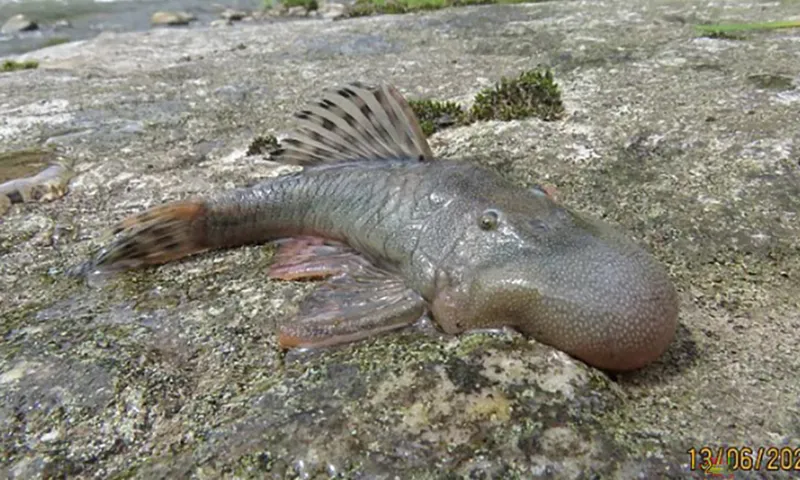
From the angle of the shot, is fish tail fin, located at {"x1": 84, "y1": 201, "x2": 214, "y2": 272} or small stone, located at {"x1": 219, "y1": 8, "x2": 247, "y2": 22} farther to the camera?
small stone, located at {"x1": 219, "y1": 8, "x2": 247, "y2": 22}

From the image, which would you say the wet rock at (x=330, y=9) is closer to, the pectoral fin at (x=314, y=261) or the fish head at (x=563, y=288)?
the pectoral fin at (x=314, y=261)

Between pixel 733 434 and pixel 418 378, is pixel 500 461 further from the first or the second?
pixel 733 434

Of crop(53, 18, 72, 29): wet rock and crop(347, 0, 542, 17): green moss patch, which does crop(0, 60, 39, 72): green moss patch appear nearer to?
crop(347, 0, 542, 17): green moss patch

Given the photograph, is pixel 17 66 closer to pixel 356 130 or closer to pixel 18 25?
pixel 356 130

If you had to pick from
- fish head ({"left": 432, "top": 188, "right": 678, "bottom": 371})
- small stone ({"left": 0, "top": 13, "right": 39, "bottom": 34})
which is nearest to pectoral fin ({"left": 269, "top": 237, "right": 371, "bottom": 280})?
fish head ({"left": 432, "top": 188, "right": 678, "bottom": 371})

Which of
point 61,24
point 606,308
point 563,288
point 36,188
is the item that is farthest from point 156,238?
A: point 61,24
